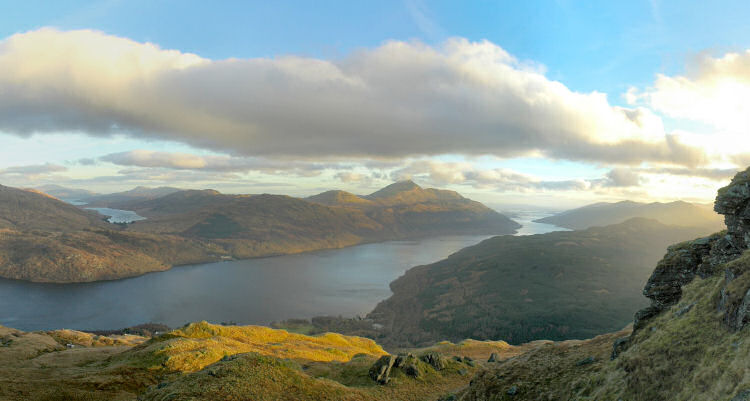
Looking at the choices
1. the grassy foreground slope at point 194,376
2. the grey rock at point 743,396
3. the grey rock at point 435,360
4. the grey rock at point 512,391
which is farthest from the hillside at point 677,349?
the grey rock at point 435,360

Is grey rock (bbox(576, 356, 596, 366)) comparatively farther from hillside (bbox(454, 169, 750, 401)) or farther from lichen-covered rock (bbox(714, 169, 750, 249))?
lichen-covered rock (bbox(714, 169, 750, 249))

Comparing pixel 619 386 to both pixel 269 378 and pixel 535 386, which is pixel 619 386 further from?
pixel 269 378

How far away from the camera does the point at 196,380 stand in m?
41.7

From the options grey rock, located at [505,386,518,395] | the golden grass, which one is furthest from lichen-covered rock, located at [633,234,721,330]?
the golden grass

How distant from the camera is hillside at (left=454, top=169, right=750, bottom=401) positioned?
2462 cm

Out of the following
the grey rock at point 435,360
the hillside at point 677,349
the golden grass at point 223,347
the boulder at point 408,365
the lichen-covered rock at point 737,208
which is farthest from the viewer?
the grey rock at point 435,360

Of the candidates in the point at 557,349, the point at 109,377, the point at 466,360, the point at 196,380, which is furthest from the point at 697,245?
the point at 109,377

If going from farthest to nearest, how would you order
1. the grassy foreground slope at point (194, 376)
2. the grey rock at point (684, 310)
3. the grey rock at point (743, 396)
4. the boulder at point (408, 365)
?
the boulder at point (408, 365) → the grassy foreground slope at point (194, 376) → the grey rock at point (684, 310) → the grey rock at point (743, 396)

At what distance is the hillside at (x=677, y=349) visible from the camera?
24.6 metres

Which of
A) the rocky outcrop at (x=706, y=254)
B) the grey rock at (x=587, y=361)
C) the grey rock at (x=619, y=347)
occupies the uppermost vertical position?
the rocky outcrop at (x=706, y=254)

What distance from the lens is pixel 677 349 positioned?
28.9 meters

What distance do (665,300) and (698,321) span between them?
38.1ft

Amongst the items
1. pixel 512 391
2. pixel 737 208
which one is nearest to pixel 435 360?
pixel 512 391

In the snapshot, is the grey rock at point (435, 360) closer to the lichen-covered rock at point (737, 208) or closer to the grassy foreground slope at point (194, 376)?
the grassy foreground slope at point (194, 376)
